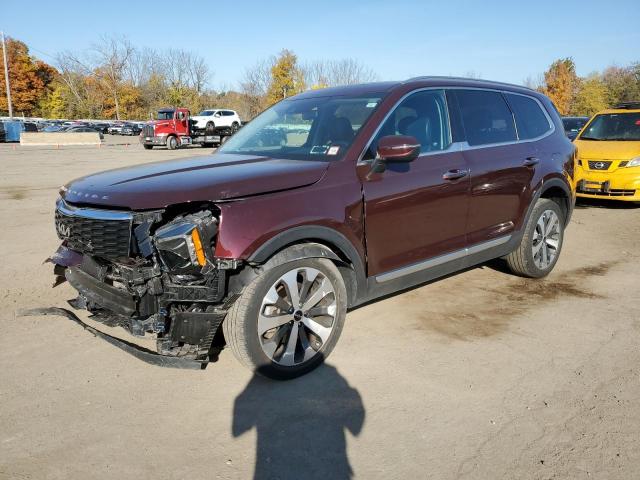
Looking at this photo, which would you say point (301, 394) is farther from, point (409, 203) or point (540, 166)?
point (540, 166)

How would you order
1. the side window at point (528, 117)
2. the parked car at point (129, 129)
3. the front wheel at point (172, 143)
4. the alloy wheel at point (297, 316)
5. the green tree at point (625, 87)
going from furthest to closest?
the parked car at point (129, 129)
the green tree at point (625, 87)
the front wheel at point (172, 143)
the side window at point (528, 117)
the alloy wheel at point (297, 316)

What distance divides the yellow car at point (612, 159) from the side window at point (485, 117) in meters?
4.70

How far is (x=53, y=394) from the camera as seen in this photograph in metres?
3.12

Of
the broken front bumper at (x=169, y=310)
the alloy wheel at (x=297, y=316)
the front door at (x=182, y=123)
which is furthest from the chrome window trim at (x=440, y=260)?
the front door at (x=182, y=123)

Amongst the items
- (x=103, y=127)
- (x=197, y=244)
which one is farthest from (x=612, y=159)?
(x=103, y=127)

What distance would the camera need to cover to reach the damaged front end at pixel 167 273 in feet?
9.43

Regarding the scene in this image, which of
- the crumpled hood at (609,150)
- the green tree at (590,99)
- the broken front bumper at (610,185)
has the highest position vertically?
the green tree at (590,99)

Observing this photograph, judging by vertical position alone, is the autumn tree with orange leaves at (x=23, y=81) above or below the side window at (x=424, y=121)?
above

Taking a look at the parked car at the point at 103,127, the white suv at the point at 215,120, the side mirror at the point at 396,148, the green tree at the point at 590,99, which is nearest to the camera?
the side mirror at the point at 396,148

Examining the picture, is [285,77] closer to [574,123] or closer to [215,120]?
[215,120]

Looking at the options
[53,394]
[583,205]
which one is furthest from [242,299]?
[583,205]

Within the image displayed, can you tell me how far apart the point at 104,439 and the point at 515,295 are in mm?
3837

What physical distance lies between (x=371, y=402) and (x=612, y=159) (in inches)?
334

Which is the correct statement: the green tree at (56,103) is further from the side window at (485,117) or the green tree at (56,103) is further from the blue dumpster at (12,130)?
the side window at (485,117)
